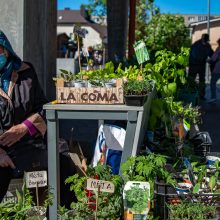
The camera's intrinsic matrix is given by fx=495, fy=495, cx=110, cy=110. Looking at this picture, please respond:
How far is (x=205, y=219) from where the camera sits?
2.61 m

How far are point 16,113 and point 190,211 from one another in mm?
1350

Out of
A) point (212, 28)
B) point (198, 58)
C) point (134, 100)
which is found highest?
point (212, 28)

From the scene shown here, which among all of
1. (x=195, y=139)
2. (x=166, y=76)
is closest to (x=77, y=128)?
(x=166, y=76)

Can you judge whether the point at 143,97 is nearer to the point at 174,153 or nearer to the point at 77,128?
the point at 174,153

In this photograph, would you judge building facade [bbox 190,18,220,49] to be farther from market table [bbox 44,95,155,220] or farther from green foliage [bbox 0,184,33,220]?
green foliage [bbox 0,184,33,220]

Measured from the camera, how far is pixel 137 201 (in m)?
2.73

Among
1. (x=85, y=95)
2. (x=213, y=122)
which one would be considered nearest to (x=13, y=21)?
(x=85, y=95)

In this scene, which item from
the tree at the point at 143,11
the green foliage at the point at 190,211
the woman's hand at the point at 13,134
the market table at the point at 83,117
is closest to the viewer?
the green foliage at the point at 190,211

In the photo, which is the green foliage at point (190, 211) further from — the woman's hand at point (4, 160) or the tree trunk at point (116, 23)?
the tree trunk at point (116, 23)

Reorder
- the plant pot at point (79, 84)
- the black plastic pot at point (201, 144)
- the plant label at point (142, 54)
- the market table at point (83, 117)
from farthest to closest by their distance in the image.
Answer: the black plastic pot at point (201, 144) < the plant label at point (142, 54) < the plant pot at point (79, 84) < the market table at point (83, 117)

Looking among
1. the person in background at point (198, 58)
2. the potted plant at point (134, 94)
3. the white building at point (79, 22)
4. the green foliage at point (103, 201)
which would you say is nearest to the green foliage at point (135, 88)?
the potted plant at point (134, 94)

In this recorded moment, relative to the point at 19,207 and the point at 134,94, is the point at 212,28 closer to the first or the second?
the point at 134,94

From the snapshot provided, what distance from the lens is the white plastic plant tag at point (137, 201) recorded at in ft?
8.88

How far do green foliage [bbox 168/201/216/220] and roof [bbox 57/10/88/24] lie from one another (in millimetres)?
94651
